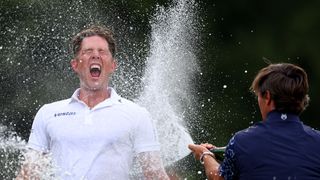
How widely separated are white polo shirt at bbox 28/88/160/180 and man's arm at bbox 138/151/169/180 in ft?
0.12

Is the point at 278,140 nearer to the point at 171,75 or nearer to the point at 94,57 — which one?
the point at 94,57

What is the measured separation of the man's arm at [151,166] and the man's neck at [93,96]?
472mm

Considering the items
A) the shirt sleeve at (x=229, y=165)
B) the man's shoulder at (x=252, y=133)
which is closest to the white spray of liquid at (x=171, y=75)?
the shirt sleeve at (x=229, y=165)

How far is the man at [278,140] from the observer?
224 inches

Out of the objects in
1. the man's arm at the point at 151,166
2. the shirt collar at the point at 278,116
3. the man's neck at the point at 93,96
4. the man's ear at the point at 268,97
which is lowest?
the man's arm at the point at 151,166

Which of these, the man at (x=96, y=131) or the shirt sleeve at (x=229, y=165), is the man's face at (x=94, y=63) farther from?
the shirt sleeve at (x=229, y=165)

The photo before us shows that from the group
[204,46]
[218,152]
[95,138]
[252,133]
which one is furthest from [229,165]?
[204,46]

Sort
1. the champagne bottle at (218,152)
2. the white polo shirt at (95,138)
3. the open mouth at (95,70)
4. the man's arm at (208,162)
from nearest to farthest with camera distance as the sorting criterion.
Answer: the man's arm at (208,162) → the champagne bottle at (218,152) → the white polo shirt at (95,138) → the open mouth at (95,70)

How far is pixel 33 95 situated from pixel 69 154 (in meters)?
7.07

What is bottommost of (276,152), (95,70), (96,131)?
(276,152)

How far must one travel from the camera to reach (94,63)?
7047 millimetres

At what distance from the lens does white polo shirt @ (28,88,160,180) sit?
672 cm

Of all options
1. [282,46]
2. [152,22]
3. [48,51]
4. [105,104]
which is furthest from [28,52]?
[105,104]

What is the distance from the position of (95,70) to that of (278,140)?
165 cm
